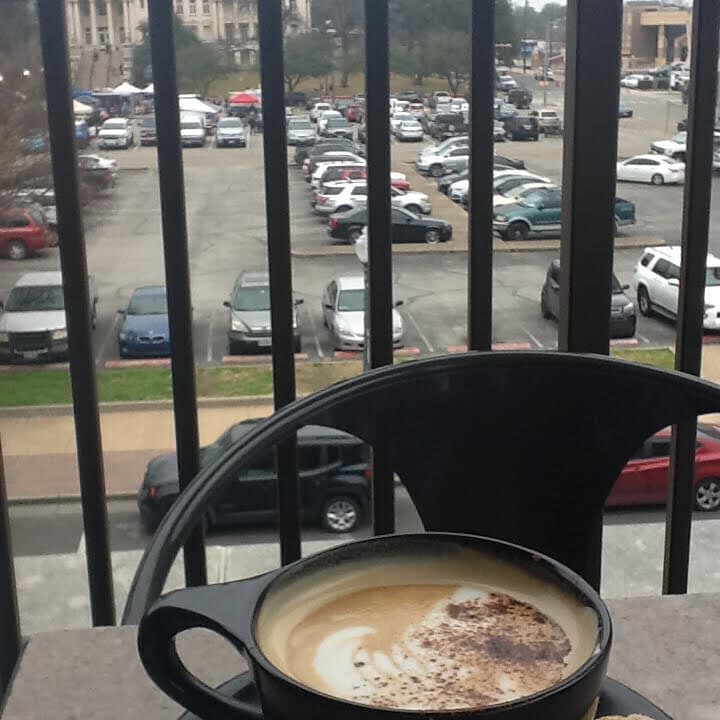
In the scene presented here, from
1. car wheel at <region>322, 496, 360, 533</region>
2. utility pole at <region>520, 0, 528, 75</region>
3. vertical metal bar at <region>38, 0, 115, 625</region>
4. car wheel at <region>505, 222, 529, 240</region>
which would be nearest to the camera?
vertical metal bar at <region>38, 0, 115, 625</region>

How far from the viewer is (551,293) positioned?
0.80 meters

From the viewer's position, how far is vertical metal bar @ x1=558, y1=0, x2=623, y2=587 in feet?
2.32

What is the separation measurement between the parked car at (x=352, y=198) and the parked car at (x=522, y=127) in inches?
4.0

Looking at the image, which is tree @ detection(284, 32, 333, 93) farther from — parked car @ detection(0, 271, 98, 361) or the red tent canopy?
parked car @ detection(0, 271, 98, 361)

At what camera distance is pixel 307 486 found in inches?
88.0

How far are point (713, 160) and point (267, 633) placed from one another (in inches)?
21.6

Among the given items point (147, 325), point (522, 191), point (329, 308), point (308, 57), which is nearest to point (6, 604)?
point (308, 57)

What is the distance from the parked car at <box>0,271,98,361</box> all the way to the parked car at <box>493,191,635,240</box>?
0.30 meters

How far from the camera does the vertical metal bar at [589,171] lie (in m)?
0.71

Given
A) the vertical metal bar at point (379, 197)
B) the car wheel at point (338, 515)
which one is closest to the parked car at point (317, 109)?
the vertical metal bar at point (379, 197)

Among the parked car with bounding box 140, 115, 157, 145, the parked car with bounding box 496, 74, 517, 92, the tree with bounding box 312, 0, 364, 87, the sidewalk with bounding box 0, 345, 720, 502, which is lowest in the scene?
the sidewalk with bounding box 0, 345, 720, 502

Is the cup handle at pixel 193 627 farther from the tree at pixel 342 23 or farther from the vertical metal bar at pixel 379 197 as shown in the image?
the tree at pixel 342 23

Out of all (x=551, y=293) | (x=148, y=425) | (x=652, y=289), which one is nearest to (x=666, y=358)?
(x=551, y=293)

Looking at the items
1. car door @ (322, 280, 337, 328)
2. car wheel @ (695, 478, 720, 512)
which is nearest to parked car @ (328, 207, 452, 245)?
car door @ (322, 280, 337, 328)
